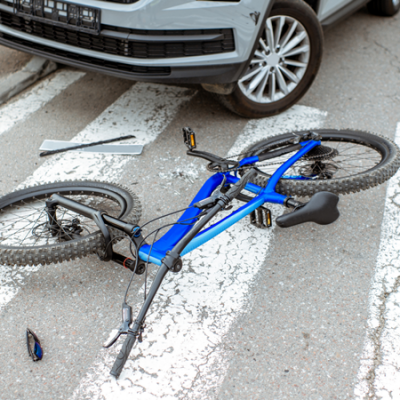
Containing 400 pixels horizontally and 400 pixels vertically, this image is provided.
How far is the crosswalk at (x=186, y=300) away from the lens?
7.41 feet

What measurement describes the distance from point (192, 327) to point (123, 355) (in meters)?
0.50

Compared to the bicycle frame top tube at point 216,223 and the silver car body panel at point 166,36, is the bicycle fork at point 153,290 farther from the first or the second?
the silver car body panel at point 166,36

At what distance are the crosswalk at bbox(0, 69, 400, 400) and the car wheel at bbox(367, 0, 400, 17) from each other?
304 cm

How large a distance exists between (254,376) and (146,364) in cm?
53

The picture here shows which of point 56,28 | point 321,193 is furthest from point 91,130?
point 321,193

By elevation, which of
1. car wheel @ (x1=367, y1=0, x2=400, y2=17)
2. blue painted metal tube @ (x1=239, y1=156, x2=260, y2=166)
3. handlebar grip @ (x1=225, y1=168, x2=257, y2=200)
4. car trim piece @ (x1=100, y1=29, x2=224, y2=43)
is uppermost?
car trim piece @ (x1=100, y1=29, x2=224, y2=43)

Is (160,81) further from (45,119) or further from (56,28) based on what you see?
(45,119)

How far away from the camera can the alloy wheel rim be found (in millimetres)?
4141

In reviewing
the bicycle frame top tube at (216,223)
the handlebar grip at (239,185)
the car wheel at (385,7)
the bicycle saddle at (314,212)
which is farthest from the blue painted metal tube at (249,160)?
the car wheel at (385,7)

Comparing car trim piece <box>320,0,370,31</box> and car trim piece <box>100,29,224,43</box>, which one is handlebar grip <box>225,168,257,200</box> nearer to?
car trim piece <box>100,29,224,43</box>

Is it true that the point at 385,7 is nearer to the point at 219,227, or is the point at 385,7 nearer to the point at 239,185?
the point at 239,185

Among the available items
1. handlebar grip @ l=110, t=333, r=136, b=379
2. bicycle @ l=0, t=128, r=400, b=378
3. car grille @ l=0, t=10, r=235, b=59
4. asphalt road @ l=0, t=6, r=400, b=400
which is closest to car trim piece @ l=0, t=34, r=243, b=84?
car grille @ l=0, t=10, r=235, b=59

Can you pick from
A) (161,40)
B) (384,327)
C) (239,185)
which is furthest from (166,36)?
(384,327)

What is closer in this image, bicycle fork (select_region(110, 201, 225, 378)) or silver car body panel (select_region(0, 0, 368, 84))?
bicycle fork (select_region(110, 201, 225, 378))
